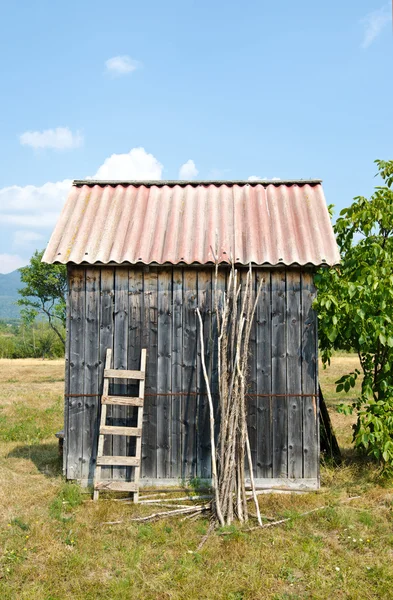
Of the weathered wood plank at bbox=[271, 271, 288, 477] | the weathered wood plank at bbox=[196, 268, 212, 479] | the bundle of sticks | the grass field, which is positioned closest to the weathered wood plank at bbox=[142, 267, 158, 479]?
the weathered wood plank at bbox=[196, 268, 212, 479]

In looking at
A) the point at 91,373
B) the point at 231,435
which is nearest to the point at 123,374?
the point at 91,373

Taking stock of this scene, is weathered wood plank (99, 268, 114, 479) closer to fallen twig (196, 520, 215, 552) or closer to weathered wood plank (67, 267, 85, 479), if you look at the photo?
weathered wood plank (67, 267, 85, 479)

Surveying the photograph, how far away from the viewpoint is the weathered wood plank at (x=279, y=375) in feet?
24.3

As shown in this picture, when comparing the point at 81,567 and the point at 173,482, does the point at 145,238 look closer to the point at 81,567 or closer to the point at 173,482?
the point at 173,482

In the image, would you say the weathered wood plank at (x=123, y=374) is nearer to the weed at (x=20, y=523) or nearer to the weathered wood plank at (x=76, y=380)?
the weathered wood plank at (x=76, y=380)

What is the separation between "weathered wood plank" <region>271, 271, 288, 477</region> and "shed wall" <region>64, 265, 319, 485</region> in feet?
0.05

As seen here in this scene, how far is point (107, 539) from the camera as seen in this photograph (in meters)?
5.86

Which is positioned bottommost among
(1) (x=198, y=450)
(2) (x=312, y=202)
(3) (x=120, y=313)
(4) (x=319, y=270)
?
(1) (x=198, y=450)

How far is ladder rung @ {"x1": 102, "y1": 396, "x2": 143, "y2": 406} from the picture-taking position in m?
7.29

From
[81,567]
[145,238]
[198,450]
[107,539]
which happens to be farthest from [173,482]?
[145,238]

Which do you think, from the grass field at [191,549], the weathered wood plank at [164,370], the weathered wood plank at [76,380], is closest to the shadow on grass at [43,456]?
the grass field at [191,549]

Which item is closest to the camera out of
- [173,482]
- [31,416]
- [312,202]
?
[173,482]

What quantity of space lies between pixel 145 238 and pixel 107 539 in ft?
14.0

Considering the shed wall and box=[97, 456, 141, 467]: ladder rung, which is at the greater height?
the shed wall
